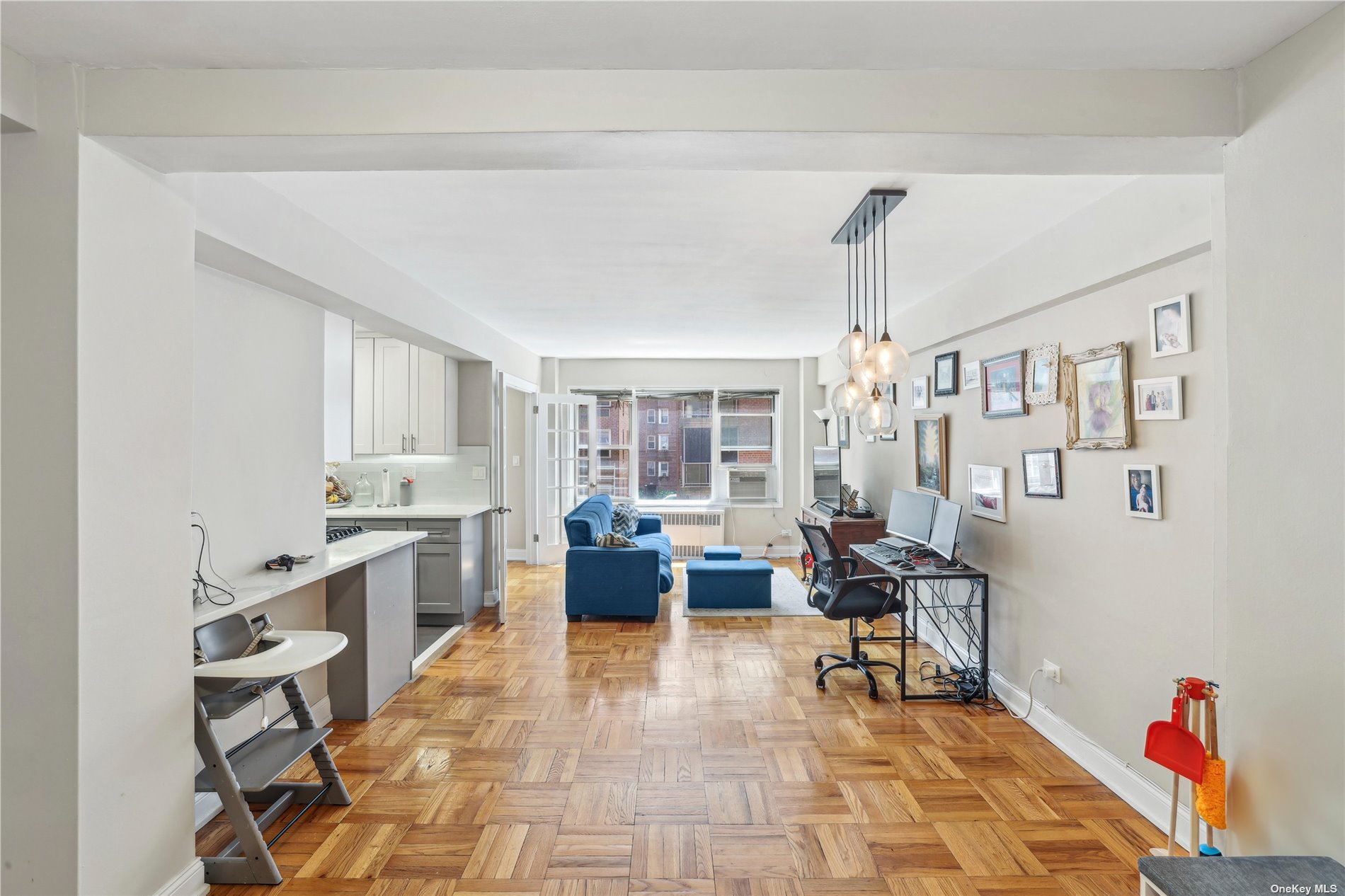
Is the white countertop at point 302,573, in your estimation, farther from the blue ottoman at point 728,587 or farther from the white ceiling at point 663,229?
the blue ottoman at point 728,587

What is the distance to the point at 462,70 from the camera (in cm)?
162

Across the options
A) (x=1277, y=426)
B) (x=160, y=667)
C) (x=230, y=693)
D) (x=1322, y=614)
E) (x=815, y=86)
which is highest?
(x=815, y=86)

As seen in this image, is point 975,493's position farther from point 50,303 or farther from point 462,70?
point 50,303

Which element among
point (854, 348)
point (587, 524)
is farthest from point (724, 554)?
point (854, 348)

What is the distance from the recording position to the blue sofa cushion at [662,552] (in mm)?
5293

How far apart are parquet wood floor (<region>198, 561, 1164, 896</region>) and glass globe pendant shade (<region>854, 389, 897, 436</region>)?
152 centimetres

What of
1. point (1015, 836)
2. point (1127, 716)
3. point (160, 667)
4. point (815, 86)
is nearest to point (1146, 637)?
point (1127, 716)

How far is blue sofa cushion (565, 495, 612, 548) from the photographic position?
5168 mm

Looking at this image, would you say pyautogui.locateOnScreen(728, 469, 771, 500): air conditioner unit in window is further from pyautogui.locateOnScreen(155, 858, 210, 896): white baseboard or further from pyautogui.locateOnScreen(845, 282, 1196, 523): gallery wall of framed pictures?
pyautogui.locateOnScreen(155, 858, 210, 896): white baseboard

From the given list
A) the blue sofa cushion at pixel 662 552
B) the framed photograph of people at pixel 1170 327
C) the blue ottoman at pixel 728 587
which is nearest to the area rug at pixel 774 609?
the blue ottoman at pixel 728 587

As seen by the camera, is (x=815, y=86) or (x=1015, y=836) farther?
(x=1015, y=836)

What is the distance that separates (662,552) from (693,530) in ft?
6.28

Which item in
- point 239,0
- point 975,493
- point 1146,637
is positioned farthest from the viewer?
point 975,493

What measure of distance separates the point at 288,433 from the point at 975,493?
12.6 feet
